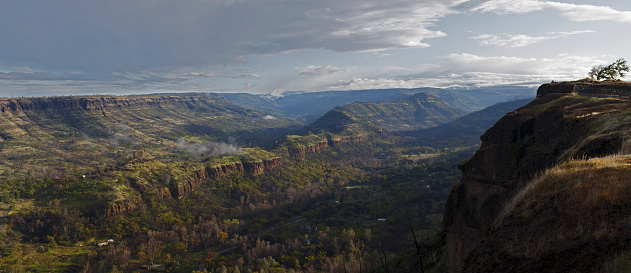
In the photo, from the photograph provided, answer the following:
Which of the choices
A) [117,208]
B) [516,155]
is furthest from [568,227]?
[117,208]

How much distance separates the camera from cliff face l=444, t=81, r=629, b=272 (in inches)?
1339

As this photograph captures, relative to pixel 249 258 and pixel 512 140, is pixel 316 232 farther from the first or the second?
pixel 512 140

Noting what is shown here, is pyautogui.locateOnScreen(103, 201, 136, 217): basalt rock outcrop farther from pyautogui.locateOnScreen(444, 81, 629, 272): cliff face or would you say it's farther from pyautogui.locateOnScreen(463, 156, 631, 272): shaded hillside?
pyautogui.locateOnScreen(463, 156, 631, 272): shaded hillside

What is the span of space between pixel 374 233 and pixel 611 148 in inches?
5756

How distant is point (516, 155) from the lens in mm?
45188

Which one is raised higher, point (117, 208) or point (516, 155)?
point (516, 155)

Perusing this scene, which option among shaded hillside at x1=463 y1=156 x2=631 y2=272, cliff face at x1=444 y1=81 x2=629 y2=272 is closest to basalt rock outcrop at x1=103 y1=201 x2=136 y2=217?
cliff face at x1=444 y1=81 x2=629 y2=272

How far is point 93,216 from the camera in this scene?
577 feet

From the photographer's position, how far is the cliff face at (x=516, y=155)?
34.0m

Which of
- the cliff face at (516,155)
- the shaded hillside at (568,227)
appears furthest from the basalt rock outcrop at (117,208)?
the shaded hillside at (568,227)

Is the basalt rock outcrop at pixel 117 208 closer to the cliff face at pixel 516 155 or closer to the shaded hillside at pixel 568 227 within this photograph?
the cliff face at pixel 516 155

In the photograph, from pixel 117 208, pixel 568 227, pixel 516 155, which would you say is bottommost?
pixel 117 208

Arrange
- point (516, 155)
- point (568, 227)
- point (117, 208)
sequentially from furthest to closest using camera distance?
point (117, 208) → point (516, 155) → point (568, 227)

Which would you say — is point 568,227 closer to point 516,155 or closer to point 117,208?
point 516,155
